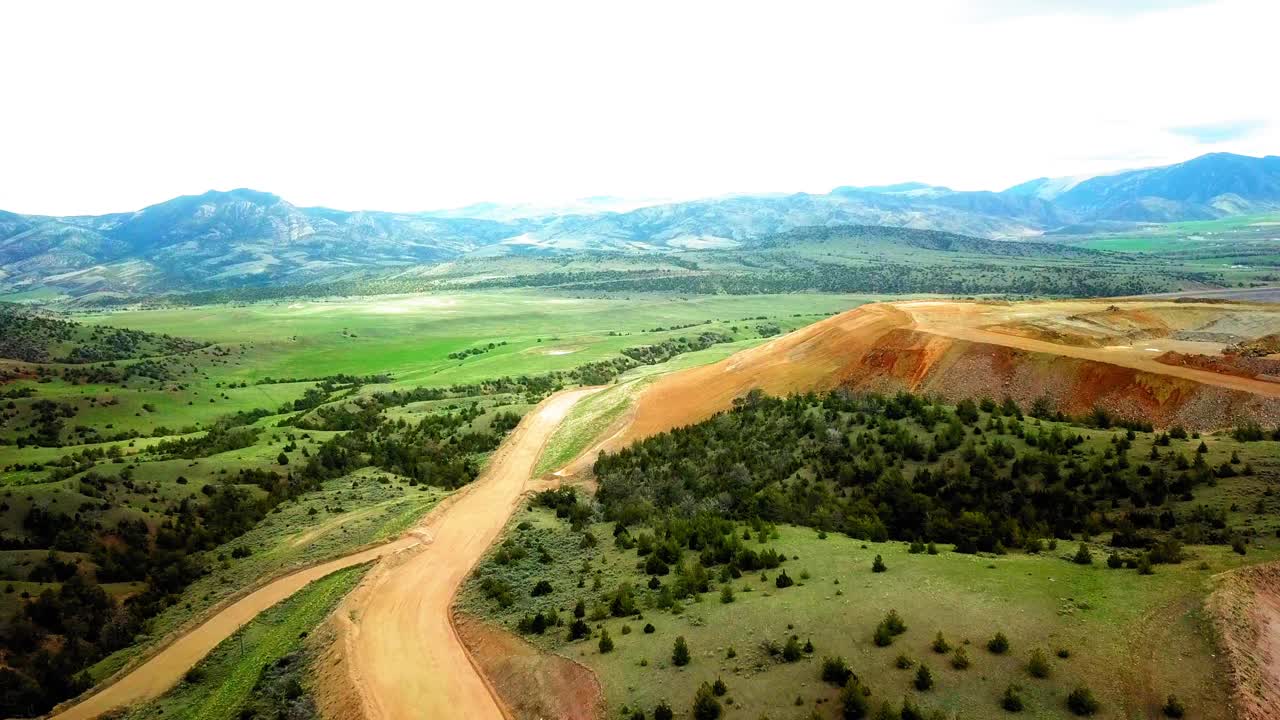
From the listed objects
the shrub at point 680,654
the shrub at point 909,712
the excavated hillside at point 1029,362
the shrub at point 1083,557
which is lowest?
the shrub at point 680,654

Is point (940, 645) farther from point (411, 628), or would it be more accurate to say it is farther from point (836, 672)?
point (411, 628)

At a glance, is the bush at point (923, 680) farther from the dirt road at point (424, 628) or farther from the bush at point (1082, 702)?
the dirt road at point (424, 628)

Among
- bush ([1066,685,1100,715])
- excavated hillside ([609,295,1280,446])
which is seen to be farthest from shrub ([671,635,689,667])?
excavated hillside ([609,295,1280,446])

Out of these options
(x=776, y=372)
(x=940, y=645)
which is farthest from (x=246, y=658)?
(x=776, y=372)

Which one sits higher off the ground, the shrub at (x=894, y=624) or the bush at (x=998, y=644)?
the bush at (x=998, y=644)

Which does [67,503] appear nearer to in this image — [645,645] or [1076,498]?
[645,645]

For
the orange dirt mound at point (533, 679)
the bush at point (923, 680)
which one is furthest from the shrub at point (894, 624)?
the orange dirt mound at point (533, 679)
